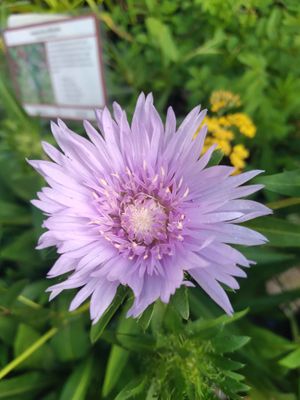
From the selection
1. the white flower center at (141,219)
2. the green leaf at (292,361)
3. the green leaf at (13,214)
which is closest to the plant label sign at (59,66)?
the green leaf at (13,214)

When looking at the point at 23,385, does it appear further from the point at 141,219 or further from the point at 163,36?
the point at 163,36

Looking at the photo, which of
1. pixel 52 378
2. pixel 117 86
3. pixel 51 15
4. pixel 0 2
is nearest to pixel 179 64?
pixel 117 86

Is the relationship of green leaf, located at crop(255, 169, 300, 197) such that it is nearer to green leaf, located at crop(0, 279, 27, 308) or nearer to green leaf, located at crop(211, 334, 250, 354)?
green leaf, located at crop(211, 334, 250, 354)

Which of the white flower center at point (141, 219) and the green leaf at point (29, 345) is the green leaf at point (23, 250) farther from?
the white flower center at point (141, 219)

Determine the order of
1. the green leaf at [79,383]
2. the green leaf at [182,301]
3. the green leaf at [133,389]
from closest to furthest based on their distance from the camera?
the green leaf at [182,301]
the green leaf at [133,389]
the green leaf at [79,383]

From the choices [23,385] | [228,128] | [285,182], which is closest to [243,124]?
[228,128]

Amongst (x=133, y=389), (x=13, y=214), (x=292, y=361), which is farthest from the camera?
(x=13, y=214)
